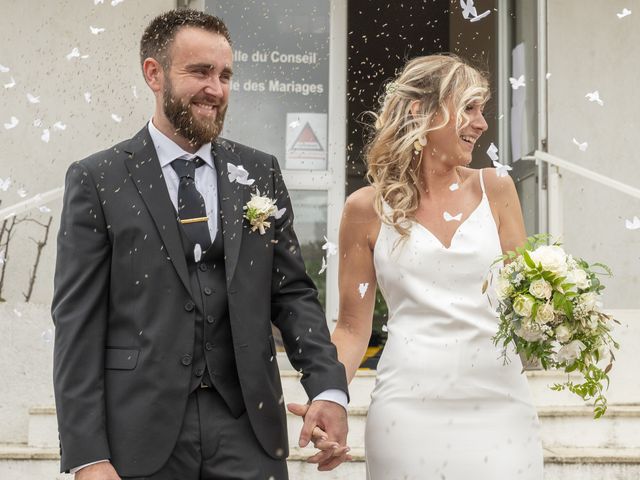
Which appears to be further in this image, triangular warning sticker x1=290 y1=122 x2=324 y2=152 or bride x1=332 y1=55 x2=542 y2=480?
triangular warning sticker x1=290 y1=122 x2=324 y2=152

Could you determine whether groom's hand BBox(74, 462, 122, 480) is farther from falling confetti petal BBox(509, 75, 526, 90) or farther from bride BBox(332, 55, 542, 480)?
falling confetti petal BBox(509, 75, 526, 90)

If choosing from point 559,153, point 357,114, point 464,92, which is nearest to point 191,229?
point 464,92

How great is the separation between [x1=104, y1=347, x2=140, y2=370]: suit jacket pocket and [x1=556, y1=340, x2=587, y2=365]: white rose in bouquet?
49.9 inches

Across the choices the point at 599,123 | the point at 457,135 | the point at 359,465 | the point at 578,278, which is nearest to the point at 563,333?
the point at 578,278

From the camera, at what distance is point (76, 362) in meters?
2.88

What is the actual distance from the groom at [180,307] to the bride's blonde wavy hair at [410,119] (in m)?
0.61

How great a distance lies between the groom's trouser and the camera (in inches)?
113

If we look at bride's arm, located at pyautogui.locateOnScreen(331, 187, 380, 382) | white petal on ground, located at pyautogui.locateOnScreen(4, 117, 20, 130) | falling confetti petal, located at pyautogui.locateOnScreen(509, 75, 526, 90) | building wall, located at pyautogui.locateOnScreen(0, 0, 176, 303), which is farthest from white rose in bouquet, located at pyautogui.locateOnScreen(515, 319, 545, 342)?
white petal on ground, located at pyautogui.locateOnScreen(4, 117, 20, 130)

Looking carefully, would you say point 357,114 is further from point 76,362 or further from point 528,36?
point 76,362

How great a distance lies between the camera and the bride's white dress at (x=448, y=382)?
3359mm

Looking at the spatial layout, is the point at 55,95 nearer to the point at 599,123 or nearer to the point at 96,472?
the point at 599,123

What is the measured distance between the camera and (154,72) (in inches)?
126

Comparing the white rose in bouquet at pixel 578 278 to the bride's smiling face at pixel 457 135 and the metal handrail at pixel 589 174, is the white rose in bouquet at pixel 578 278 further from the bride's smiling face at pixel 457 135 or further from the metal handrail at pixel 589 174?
the metal handrail at pixel 589 174

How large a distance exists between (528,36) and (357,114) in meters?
4.03
